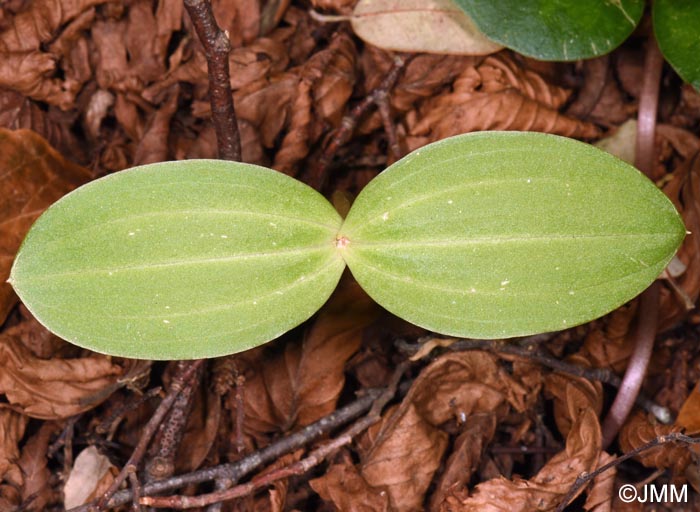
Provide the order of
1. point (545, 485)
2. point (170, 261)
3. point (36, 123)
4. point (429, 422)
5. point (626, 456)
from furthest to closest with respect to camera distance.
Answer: point (36, 123)
point (429, 422)
point (545, 485)
point (626, 456)
point (170, 261)

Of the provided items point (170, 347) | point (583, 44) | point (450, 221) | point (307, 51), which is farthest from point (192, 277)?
point (583, 44)

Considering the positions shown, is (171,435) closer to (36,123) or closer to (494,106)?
(36,123)

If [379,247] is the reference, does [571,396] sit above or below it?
below

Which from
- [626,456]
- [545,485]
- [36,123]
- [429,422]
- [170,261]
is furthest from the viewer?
[36,123]

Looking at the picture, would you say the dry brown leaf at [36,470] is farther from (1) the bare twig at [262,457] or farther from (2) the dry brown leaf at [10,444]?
(1) the bare twig at [262,457]

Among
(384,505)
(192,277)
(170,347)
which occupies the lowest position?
(384,505)

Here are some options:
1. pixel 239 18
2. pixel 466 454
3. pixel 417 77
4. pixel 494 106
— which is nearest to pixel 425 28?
pixel 417 77

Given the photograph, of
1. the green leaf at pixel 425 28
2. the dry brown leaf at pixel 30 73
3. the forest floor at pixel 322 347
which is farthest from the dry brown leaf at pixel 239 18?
the dry brown leaf at pixel 30 73

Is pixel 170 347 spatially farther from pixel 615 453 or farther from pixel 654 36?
pixel 654 36
